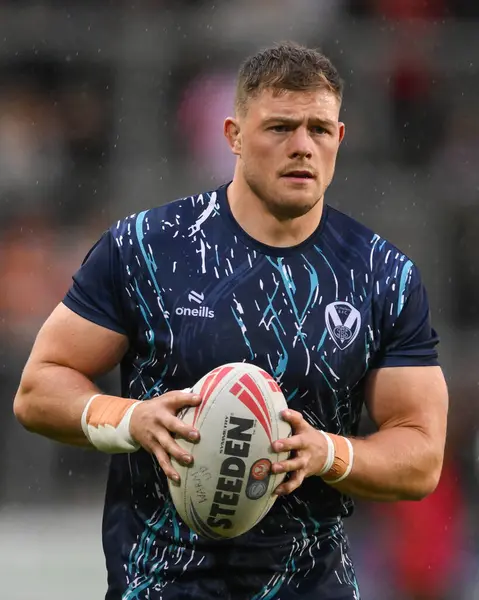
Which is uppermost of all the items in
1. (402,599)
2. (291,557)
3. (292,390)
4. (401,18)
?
(401,18)

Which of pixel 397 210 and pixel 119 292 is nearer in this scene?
pixel 119 292

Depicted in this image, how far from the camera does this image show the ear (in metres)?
3.32

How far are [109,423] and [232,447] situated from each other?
1.34 ft

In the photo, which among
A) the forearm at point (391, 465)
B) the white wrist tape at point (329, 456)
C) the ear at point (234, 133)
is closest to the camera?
the white wrist tape at point (329, 456)

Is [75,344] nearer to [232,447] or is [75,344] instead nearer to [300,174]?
[232,447]

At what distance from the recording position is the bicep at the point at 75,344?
313 centimetres

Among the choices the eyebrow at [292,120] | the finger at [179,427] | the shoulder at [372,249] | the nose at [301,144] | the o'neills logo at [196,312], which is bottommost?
the finger at [179,427]

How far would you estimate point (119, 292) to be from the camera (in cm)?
316

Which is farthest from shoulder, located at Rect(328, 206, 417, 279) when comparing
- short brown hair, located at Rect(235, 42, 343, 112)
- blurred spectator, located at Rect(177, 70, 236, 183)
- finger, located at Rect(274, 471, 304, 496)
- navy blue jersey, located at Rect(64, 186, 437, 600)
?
blurred spectator, located at Rect(177, 70, 236, 183)

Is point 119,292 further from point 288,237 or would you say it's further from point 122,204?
point 122,204

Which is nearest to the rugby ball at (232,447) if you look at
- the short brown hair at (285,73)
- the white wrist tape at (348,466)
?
the white wrist tape at (348,466)

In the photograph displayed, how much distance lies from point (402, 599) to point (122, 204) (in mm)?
2798

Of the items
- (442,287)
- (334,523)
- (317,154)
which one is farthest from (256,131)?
(442,287)

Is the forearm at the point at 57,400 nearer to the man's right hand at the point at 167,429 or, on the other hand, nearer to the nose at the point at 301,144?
the man's right hand at the point at 167,429
